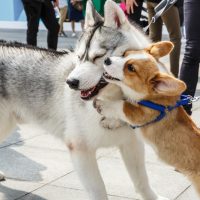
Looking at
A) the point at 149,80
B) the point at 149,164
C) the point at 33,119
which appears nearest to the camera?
the point at 149,80

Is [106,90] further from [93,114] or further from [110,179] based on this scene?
[110,179]

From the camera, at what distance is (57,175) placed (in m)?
4.46

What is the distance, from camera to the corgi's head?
3.01m

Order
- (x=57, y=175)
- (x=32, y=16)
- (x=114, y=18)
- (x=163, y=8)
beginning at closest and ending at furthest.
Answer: (x=114, y=18)
(x=57, y=175)
(x=163, y=8)
(x=32, y=16)

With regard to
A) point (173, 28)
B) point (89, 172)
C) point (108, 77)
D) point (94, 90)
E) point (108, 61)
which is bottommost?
point (89, 172)

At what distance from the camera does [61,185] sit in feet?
13.9

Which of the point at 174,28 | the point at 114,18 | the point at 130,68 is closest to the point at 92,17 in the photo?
the point at 114,18

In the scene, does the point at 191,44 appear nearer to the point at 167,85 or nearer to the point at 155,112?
the point at 155,112

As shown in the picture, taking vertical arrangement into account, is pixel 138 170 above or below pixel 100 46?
below

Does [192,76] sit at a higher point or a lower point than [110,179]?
higher

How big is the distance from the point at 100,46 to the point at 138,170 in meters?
1.16

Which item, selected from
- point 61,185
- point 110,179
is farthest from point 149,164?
point 61,185

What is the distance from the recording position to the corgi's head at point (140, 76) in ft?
9.87

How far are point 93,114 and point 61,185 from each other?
3.10 feet
